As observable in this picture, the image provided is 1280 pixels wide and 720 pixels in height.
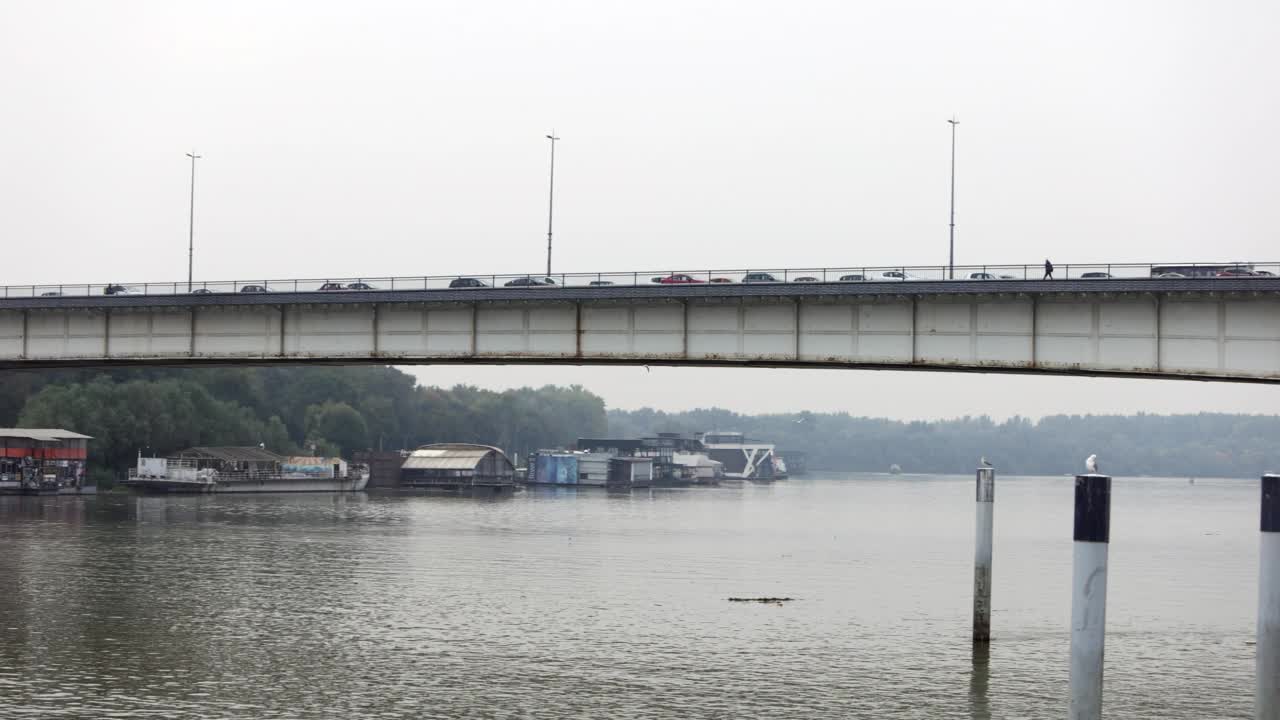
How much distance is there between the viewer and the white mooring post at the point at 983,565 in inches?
2063

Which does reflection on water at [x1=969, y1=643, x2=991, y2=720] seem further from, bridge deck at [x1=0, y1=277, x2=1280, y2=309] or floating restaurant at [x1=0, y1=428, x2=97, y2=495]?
floating restaurant at [x1=0, y1=428, x2=97, y2=495]

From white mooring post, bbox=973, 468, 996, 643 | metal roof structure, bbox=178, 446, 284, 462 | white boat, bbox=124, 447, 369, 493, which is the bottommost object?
white boat, bbox=124, 447, 369, 493

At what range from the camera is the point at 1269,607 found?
93.4 ft

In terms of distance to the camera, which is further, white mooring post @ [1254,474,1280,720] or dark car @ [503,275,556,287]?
dark car @ [503,275,556,287]

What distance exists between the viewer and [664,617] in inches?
2354

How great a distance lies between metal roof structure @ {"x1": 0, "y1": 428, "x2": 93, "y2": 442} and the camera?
151725 mm

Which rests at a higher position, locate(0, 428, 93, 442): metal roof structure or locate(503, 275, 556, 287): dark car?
locate(503, 275, 556, 287): dark car

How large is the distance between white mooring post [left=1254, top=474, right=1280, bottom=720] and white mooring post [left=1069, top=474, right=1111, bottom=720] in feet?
13.3

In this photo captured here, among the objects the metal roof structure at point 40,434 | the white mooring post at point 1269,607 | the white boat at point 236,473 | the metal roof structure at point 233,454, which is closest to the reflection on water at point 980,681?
the white mooring post at point 1269,607

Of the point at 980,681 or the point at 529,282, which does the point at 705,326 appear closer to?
the point at 529,282

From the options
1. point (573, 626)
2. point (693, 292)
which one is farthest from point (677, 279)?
point (573, 626)

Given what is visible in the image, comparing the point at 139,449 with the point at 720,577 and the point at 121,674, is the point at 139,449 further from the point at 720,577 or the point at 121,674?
the point at 121,674

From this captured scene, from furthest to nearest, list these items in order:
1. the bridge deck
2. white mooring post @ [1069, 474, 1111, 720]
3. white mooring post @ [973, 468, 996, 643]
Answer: the bridge deck, white mooring post @ [973, 468, 996, 643], white mooring post @ [1069, 474, 1111, 720]

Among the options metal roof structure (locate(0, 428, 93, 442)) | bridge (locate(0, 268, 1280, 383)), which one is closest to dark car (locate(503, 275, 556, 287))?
bridge (locate(0, 268, 1280, 383))
